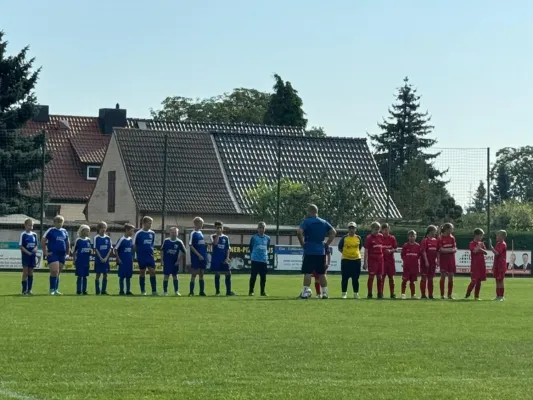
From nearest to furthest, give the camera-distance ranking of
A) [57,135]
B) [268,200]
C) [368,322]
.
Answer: [368,322], [268,200], [57,135]

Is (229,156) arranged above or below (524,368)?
above

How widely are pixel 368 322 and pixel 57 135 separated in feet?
203

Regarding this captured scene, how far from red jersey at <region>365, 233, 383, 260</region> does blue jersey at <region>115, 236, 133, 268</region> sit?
5.27m

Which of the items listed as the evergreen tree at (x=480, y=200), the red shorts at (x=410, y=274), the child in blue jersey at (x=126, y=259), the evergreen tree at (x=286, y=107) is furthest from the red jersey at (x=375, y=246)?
the evergreen tree at (x=286, y=107)

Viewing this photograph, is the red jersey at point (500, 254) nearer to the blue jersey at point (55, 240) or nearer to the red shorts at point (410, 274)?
the red shorts at point (410, 274)

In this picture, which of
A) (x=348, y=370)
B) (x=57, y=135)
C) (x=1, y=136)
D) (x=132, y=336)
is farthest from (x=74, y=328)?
(x=57, y=135)

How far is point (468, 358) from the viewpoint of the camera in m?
13.9

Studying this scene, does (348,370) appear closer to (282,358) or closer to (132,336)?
(282,358)

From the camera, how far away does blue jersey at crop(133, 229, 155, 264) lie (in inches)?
1128

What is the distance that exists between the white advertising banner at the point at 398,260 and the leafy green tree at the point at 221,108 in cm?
5650

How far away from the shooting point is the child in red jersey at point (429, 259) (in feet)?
94.2

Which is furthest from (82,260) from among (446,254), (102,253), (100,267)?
(446,254)

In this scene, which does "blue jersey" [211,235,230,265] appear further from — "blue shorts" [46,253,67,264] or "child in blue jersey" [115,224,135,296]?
"blue shorts" [46,253,67,264]

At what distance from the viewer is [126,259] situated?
94.3 ft
